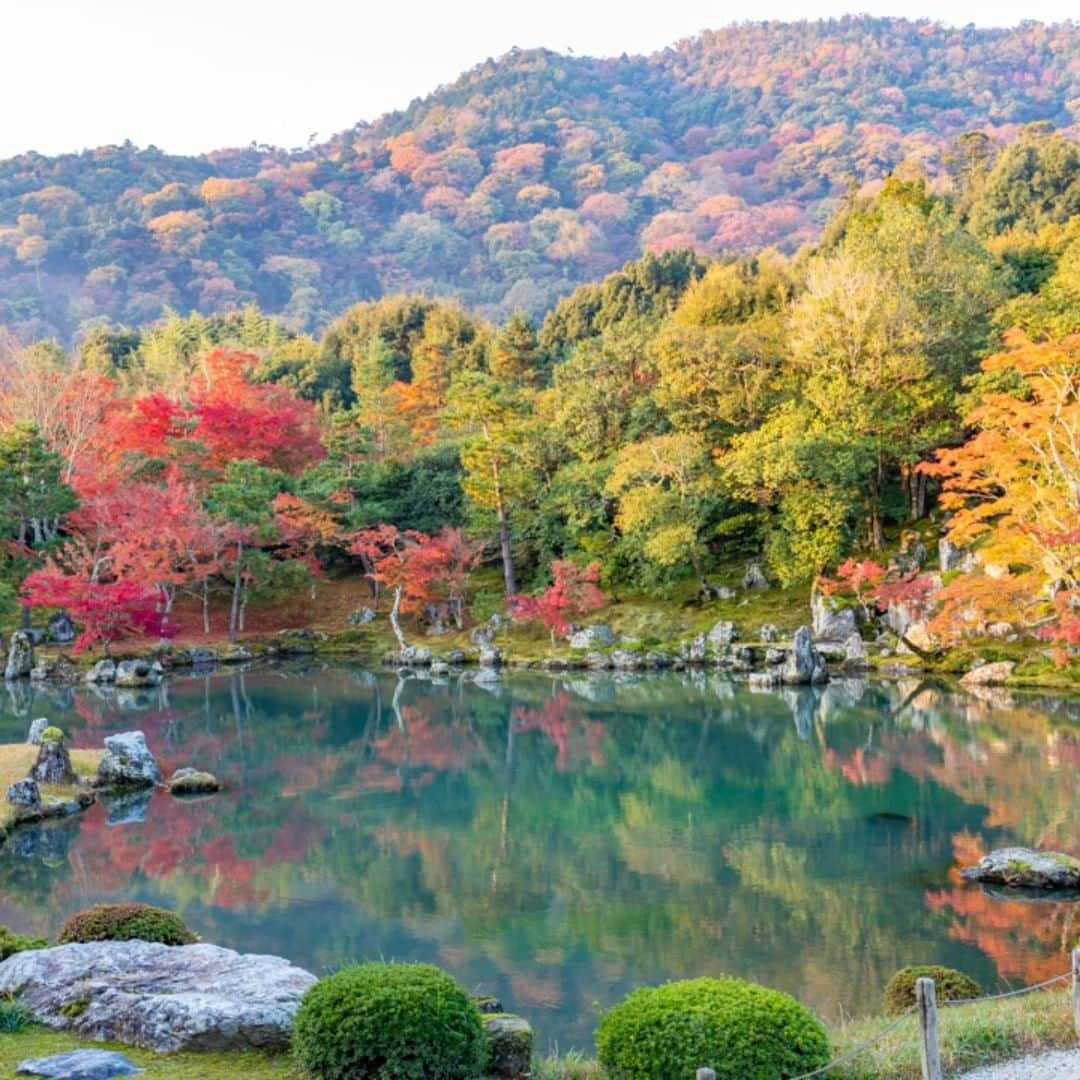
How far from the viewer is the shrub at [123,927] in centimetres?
841

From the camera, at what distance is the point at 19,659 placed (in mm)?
31844

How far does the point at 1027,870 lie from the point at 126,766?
13.8 meters

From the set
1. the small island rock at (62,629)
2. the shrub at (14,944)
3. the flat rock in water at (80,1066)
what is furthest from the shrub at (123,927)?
the small island rock at (62,629)

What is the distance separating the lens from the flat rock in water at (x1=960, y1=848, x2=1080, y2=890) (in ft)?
39.2

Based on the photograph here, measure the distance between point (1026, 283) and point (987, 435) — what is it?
17.7 metres

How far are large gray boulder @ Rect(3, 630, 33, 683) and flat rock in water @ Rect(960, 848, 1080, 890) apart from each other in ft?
90.5

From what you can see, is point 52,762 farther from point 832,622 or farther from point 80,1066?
point 832,622

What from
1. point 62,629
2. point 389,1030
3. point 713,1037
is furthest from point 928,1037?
point 62,629

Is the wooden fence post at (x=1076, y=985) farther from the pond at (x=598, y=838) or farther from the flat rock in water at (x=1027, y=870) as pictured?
the flat rock in water at (x=1027, y=870)

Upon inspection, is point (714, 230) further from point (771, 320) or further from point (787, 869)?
point (787, 869)

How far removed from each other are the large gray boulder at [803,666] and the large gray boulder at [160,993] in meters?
20.6

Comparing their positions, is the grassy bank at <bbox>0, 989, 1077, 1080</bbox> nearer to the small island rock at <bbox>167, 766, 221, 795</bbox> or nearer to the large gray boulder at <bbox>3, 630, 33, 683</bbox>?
the small island rock at <bbox>167, 766, 221, 795</bbox>

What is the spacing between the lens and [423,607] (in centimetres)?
3622

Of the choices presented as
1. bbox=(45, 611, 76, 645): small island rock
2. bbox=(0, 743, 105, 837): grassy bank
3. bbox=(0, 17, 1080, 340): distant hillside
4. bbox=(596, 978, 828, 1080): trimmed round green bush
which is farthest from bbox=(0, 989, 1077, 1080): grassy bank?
bbox=(0, 17, 1080, 340): distant hillside
